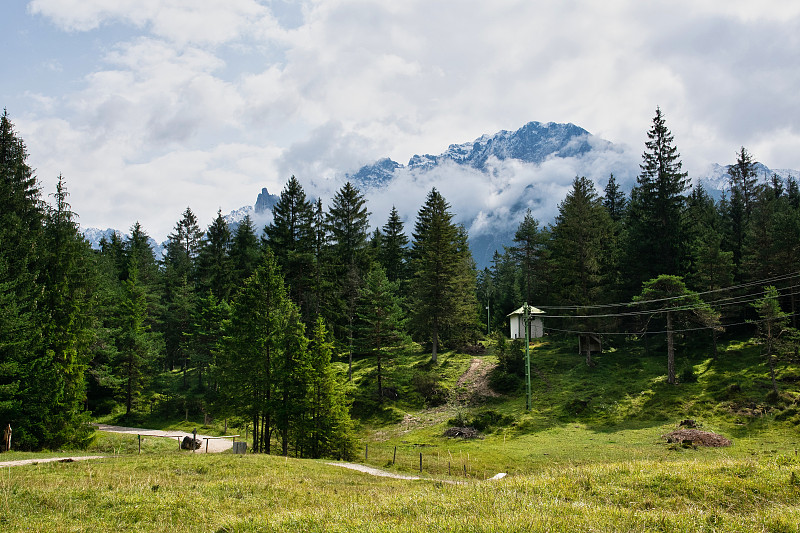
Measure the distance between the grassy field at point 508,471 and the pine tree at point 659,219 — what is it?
9.42 meters

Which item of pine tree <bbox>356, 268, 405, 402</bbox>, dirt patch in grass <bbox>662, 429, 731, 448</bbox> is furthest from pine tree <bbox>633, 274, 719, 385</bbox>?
pine tree <bbox>356, 268, 405, 402</bbox>

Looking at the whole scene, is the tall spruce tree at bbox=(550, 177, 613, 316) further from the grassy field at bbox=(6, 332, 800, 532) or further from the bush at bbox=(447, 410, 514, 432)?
the bush at bbox=(447, 410, 514, 432)

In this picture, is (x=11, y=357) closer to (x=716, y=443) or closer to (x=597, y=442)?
(x=597, y=442)

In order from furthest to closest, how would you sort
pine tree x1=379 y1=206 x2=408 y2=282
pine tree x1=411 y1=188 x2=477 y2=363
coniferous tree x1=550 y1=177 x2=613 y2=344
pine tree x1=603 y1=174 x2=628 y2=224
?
1. pine tree x1=603 y1=174 x2=628 y2=224
2. pine tree x1=379 y1=206 x2=408 y2=282
3. pine tree x1=411 y1=188 x2=477 y2=363
4. coniferous tree x1=550 y1=177 x2=613 y2=344

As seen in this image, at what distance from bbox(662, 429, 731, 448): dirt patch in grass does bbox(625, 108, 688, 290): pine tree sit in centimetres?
2503

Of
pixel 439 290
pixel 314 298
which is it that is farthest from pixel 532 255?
pixel 314 298

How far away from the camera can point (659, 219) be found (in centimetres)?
4962

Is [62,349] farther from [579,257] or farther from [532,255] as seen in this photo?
[532,255]

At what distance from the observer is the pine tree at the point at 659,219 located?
49.2 metres

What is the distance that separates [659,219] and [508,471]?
37.4m

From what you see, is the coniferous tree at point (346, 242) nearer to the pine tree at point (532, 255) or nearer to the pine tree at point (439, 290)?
the pine tree at point (439, 290)

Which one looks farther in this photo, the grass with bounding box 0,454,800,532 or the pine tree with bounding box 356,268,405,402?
the pine tree with bounding box 356,268,405,402

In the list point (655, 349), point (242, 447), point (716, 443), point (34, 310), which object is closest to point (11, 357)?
point (34, 310)

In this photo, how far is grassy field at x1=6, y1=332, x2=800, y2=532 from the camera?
32.0 feet
